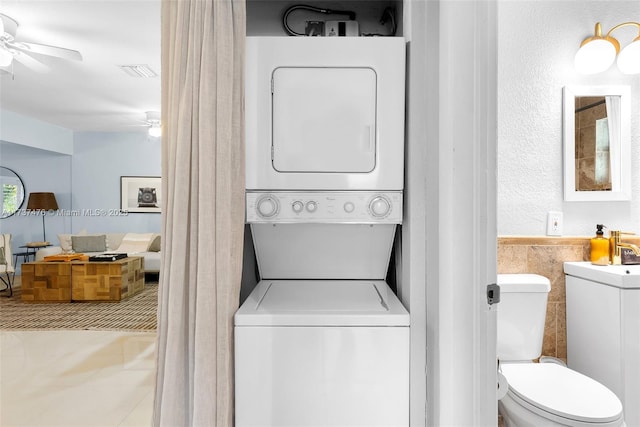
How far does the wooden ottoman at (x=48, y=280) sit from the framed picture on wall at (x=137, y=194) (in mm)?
2288

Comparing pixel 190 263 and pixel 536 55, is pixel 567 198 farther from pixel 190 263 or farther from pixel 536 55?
pixel 190 263

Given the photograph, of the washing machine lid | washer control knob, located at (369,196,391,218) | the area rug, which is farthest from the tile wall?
the area rug

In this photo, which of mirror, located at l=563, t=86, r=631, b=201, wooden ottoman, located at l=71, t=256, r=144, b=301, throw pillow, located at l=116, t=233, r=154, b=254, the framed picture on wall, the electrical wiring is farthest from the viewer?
the framed picture on wall

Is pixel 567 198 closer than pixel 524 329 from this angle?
No

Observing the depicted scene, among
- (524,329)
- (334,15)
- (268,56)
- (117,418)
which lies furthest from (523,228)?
(117,418)

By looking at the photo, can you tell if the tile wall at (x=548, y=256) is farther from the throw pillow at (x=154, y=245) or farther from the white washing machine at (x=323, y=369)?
the throw pillow at (x=154, y=245)

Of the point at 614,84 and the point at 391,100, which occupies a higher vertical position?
the point at 614,84

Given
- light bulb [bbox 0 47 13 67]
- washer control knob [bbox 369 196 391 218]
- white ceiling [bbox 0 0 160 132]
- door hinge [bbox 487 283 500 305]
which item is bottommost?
door hinge [bbox 487 283 500 305]

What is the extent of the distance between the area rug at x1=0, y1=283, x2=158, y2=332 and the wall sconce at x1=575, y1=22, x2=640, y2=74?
13.5ft

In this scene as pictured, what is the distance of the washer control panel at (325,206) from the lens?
146 cm

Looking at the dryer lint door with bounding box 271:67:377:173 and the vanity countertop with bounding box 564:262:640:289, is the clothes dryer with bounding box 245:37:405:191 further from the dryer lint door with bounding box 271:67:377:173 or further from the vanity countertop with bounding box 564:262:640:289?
the vanity countertop with bounding box 564:262:640:289

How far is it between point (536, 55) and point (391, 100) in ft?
4.57

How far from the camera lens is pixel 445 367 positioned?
4.08 ft

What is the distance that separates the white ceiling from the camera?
2.78 meters
